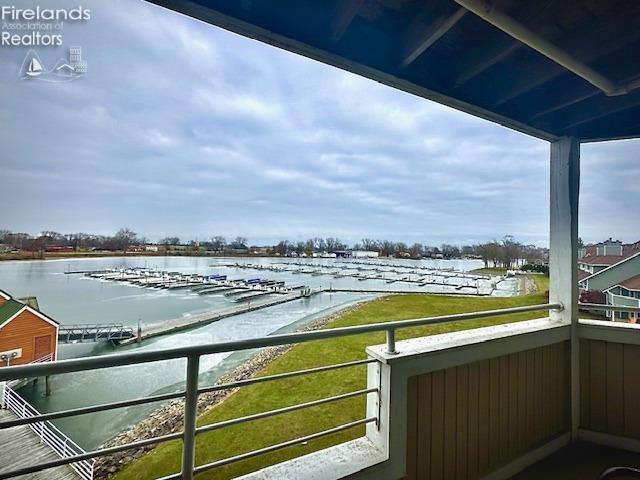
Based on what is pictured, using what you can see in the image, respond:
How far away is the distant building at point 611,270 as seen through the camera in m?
2.08

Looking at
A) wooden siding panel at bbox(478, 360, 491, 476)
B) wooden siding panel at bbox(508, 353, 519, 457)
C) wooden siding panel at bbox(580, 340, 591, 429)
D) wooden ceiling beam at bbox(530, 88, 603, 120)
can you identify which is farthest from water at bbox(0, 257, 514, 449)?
wooden ceiling beam at bbox(530, 88, 603, 120)

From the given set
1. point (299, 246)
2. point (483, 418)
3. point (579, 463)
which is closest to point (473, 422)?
point (483, 418)

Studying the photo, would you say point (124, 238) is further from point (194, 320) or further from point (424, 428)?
point (424, 428)

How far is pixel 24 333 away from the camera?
1463mm

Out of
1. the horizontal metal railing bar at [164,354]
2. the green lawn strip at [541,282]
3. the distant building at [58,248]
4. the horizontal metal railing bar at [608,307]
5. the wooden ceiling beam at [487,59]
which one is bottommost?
the horizontal metal railing bar at [608,307]

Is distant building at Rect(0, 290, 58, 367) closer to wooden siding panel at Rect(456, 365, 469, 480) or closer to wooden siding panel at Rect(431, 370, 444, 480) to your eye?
wooden siding panel at Rect(431, 370, 444, 480)

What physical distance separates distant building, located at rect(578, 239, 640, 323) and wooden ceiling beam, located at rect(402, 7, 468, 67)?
1.89 meters

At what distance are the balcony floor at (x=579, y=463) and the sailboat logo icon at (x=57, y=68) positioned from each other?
3.22 m

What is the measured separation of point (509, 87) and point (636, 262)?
168 centimetres

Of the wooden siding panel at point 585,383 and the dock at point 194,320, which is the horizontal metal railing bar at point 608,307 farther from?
the dock at point 194,320

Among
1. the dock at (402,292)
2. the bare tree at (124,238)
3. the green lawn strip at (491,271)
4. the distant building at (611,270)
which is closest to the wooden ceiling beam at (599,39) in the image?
the distant building at (611,270)

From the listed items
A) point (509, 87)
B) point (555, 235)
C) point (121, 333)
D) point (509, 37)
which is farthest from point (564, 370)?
point (121, 333)

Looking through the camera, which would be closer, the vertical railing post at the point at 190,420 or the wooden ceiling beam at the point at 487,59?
the vertical railing post at the point at 190,420

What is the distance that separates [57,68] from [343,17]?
1477 millimetres
